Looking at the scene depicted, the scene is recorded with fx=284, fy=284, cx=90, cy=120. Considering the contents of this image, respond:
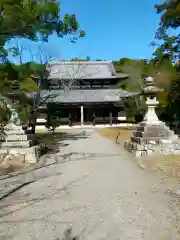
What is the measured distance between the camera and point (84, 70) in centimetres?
4131

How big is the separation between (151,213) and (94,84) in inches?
1462

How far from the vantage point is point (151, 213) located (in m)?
4.42

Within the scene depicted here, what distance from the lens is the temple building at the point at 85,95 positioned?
35812mm

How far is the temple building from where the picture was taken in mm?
35812

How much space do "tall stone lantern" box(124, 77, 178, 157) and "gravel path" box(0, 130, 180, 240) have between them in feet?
8.27

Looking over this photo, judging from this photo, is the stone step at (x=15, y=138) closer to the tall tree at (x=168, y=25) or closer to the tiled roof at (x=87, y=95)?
the tall tree at (x=168, y=25)

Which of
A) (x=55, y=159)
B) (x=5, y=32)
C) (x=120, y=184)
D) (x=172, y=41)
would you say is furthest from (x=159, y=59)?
(x=5, y=32)

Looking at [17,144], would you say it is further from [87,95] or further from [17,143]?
[87,95]

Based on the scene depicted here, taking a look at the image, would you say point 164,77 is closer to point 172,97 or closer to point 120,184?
point 172,97

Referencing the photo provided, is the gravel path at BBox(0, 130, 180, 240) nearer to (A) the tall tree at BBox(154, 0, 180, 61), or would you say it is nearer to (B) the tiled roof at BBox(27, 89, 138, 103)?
(A) the tall tree at BBox(154, 0, 180, 61)

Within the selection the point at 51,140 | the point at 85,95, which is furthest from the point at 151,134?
the point at 85,95

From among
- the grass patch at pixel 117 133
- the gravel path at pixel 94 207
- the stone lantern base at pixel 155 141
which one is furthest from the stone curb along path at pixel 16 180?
the grass patch at pixel 117 133

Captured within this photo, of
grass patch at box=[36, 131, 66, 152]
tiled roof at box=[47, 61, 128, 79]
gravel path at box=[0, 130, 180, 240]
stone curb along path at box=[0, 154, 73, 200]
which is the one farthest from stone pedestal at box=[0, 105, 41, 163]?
tiled roof at box=[47, 61, 128, 79]

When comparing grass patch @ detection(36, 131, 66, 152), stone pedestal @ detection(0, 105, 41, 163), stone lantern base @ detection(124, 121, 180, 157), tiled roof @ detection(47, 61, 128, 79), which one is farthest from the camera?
tiled roof @ detection(47, 61, 128, 79)
